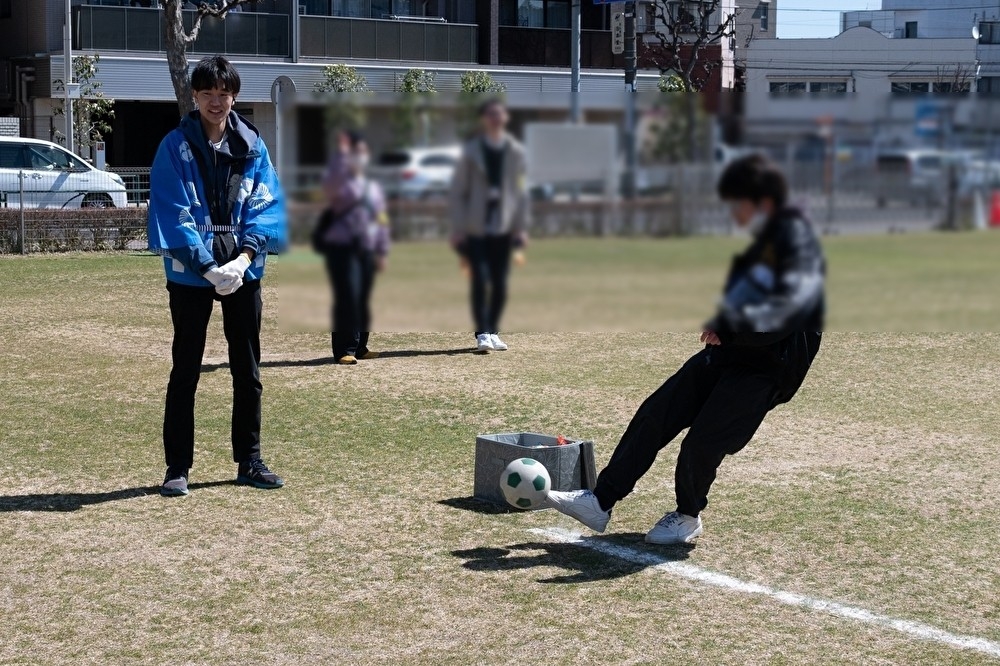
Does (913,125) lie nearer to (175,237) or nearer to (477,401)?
(175,237)

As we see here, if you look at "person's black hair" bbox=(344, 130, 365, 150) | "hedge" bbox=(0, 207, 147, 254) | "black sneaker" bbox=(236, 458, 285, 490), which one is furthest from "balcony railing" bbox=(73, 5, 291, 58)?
"person's black hair" bbox=(344, 130, 365, 150)

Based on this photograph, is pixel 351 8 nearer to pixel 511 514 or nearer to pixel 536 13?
pixel 536 13

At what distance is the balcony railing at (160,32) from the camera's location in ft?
109

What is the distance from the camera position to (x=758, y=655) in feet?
14.2

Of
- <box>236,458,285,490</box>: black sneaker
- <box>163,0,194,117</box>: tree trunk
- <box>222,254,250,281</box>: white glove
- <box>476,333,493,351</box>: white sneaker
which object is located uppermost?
<box>163,0,194,117</box>: tree trunk

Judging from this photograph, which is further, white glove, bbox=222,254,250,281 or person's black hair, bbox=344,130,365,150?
white glove, bbox=222,254,250,281

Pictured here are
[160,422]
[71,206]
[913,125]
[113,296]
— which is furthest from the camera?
[71,206]

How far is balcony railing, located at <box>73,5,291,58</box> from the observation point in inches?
1308

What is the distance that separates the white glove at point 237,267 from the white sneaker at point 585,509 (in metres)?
1.60

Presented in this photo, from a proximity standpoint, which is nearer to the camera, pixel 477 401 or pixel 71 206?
pixel 477 401

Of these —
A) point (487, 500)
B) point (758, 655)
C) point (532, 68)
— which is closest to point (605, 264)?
point (758, 655)

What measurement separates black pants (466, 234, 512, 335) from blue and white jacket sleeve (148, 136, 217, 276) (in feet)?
14.2

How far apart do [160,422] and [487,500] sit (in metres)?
2.83

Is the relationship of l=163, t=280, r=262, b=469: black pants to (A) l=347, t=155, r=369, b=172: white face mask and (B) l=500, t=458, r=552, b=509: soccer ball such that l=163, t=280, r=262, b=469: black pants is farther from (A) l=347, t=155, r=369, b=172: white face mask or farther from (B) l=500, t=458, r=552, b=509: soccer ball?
(A) l=347, t=155, r=369, b=172: white face mask
